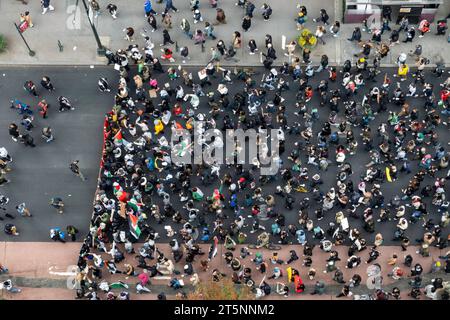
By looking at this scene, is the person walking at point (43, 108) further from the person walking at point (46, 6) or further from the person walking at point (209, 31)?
the person walking at point (209, 31)

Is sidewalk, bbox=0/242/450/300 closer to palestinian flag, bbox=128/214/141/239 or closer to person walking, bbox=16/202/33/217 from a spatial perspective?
palestinian flag, bbox=128/214/141/239

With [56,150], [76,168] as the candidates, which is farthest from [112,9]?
[76,168]

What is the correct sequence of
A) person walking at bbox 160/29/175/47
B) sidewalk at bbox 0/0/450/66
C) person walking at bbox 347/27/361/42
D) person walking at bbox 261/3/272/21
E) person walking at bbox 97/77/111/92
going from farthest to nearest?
person walking at bbox 261/3/272/21 < sidewalk at bbox 0/0/450/66 < person walking at bbox 160/29/175/47 < person walking at bbox 347/27/361/42 < person walking at bbox 97/77/111/92

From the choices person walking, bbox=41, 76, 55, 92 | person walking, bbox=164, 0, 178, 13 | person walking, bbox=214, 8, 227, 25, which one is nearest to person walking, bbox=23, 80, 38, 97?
person walking, bbox=41, 76, 55, 92

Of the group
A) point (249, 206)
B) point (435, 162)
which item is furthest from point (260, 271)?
point (435, 162)

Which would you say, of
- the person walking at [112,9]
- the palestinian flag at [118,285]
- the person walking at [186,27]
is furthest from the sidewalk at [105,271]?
the person walking at [112,9]

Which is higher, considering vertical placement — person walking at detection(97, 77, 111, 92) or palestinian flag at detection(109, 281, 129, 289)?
person walking at detection(97, 77, 111, 92)

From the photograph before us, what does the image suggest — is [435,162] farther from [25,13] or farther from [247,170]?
[25,13]

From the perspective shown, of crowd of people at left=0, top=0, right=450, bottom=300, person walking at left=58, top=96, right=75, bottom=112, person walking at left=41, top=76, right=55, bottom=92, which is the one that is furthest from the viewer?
person walking at left=41, top=76, right=55, bottom=92
